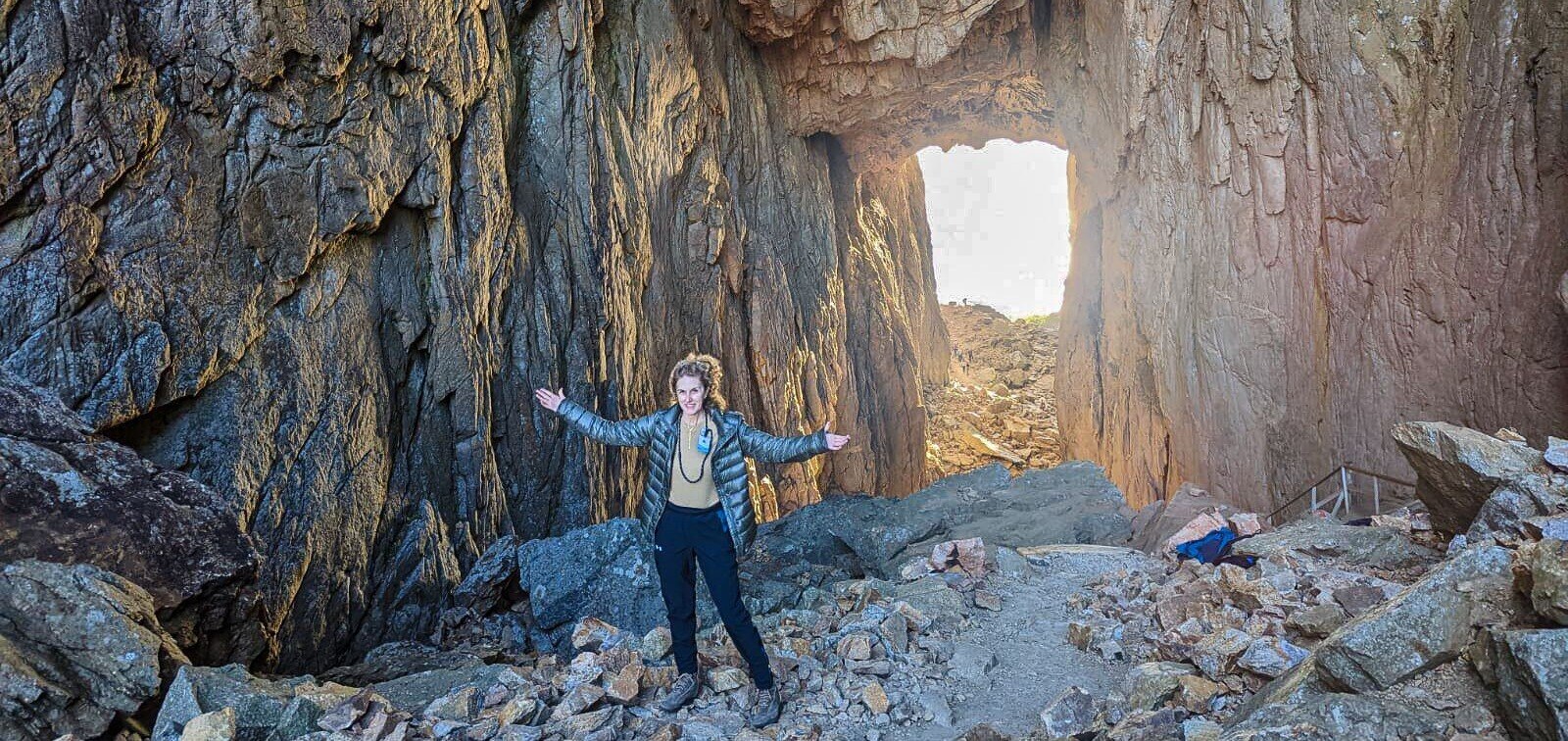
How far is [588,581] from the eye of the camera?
24.0 ft

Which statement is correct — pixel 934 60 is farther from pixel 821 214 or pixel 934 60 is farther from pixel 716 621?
pixel 716 621

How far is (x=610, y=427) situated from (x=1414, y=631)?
3.53m

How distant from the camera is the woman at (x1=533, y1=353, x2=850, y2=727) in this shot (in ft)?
13.4

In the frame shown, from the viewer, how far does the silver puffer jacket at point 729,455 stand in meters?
4.08

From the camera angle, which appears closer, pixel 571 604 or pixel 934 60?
pixel 571 604

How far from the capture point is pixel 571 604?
7172 mm

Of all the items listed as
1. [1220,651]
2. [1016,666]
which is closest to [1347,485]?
[1016,666]

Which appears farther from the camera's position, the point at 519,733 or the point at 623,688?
the point at 623,688

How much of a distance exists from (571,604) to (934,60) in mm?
10857

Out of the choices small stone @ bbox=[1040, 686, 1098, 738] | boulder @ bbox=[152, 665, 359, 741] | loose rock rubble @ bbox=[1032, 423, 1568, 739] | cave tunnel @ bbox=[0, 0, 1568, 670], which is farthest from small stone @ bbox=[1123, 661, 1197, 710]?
cave tunnel @ bbox=[0, 0, 1568, 670]

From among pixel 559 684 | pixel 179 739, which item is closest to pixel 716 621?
pixel 559 684

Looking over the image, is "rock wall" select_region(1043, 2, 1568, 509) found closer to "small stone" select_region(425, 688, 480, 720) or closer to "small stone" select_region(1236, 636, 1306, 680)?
"small stone" select_region(1236, 636, 1306, 680)

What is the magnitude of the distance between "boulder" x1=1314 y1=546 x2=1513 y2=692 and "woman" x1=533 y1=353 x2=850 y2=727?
6.90 ft

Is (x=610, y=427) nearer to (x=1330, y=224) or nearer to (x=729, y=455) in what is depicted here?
(x=729, y=455)
